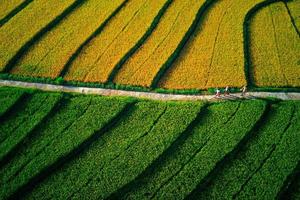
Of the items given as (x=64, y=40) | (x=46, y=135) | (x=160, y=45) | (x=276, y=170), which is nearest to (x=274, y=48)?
(x=160, y=45)

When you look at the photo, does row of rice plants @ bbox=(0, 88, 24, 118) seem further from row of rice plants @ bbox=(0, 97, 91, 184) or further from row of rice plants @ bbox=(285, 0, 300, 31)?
row of rice plants @ bbox=(285, 0, 300, 31)

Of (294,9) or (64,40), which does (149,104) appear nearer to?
(64,40)

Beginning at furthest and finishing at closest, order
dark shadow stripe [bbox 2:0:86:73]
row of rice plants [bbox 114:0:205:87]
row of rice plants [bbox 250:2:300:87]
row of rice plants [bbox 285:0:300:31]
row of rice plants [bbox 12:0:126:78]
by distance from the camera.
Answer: row of rice plants [bbox 285:0:300:31], dark shadow stripe [bbox 2:0:86:73], row of rice plants [bbox 12:0:126:78], row of rice plants [bbox 114:0:205:87], row of rice plants [bbox 250:2:300:87]

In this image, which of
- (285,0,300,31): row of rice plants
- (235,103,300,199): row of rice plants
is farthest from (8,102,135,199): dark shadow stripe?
(285,0,300,31): row of rice plants

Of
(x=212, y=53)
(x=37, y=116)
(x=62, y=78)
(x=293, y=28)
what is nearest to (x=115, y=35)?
(x=62, y=78)

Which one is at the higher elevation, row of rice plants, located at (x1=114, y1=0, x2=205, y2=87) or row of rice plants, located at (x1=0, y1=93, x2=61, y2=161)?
row of rice plants, located at (x1=114, y1=0, x2=205, y2=87)

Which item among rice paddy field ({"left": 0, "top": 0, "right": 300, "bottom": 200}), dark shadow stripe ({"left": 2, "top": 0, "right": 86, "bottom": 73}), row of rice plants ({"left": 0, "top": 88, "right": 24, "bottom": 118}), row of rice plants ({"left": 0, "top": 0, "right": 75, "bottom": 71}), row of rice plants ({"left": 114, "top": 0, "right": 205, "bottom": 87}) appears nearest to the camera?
rice paddy field ({"left": 0, "top": 0, "right": 300, "bottom": 200})

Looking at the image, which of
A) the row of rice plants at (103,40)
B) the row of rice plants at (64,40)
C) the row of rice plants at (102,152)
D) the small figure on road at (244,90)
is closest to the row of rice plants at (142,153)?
the row of rice plants at (102,152)
